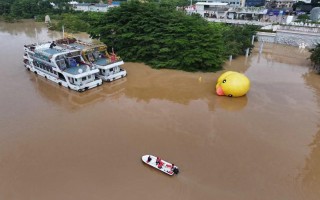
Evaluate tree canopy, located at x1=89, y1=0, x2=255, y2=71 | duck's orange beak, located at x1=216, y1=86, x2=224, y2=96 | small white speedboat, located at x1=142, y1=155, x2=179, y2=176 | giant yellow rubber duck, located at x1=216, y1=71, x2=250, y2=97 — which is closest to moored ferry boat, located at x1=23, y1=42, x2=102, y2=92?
tree canopy, located at x1=89, y1=0, x2=255, y2=71

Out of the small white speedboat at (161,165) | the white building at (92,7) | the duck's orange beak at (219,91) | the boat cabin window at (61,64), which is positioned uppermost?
the white building at (92,7)

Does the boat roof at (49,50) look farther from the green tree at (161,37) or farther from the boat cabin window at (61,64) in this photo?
the green tree at (161,37)

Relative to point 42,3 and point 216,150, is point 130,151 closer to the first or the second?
point 216,150

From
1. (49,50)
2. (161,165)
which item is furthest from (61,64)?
(161,165)

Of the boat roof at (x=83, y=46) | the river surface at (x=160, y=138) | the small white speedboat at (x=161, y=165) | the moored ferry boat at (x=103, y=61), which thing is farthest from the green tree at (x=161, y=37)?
the small white speedboat at (x=161, y=165)

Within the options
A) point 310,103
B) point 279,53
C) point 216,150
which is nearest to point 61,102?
point 216,150

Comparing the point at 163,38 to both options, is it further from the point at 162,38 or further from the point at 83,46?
the point at 83,46
